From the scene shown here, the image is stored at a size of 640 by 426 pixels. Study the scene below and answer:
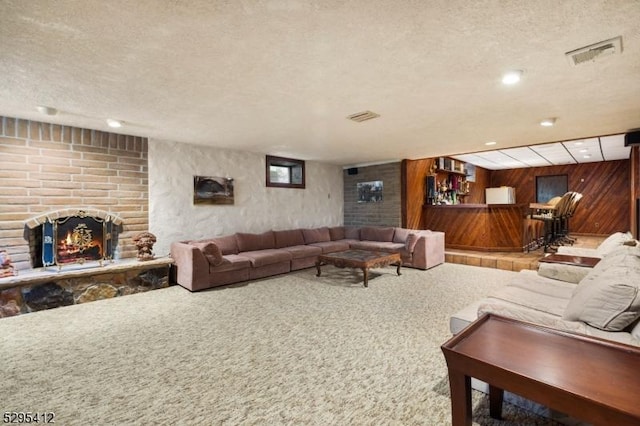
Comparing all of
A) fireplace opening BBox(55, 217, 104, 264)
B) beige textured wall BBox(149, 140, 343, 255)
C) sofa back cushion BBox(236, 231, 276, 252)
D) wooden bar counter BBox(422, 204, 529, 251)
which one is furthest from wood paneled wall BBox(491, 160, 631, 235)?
fireplace opening BBox(55, 217, 104, 264)

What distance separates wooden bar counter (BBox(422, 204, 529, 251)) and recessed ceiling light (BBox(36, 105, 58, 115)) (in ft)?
23.3

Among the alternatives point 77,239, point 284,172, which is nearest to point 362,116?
point 284,172

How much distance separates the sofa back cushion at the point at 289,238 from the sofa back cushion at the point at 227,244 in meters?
0.90

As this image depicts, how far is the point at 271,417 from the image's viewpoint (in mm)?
1677

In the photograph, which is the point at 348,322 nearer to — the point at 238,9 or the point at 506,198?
the point at 238,9

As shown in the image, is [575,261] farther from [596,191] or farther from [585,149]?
[596,191]

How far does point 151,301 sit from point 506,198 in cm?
1071

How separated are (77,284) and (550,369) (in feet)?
15.5

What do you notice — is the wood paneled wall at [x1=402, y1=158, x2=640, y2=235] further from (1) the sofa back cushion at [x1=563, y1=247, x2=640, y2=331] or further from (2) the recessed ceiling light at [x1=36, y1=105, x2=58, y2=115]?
(2) the recessed ceiling light at [x1=36, y1=105, x2=58, y2=115]

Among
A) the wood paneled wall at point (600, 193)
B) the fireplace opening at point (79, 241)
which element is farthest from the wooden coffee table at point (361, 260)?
the wood paneled wall at point (600, 193)

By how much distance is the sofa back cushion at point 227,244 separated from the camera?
5121 mm

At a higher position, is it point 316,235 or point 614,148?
point 614,148

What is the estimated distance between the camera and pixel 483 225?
6.39m

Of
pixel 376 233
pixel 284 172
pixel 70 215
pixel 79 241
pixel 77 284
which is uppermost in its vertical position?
pixel 284 172
